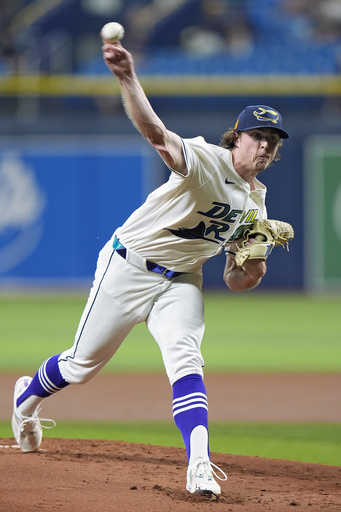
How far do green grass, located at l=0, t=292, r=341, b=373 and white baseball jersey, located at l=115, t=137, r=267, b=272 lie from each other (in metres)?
3.94

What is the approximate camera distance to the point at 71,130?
15.2 m

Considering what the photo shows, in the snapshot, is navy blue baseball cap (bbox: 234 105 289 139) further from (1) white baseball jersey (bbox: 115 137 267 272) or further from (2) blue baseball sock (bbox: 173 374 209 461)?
(2) blue baseball sock (bbox: 173 374 209 461)

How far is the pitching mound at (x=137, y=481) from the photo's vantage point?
10.7ft

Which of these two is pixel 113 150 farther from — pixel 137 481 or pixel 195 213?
pixel 137 481

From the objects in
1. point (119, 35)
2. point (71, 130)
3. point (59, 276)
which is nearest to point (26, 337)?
point (59, 276)

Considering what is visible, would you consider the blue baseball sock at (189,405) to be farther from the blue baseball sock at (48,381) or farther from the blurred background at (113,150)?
the blurred background at (113,150)

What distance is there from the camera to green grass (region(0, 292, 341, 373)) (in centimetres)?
820

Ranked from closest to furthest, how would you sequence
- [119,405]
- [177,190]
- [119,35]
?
[119,35]
[177,190]
[119,405]

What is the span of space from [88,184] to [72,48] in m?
2.95

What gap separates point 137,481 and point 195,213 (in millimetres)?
1230

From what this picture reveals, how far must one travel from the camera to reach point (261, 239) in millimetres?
3945

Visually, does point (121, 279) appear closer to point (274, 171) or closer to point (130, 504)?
point (130, 504)

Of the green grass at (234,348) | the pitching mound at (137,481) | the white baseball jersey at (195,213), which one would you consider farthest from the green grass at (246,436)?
the white baseball jersey at (195,213)

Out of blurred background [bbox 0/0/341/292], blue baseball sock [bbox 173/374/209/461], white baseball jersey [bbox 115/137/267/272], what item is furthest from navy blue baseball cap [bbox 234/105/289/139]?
blurred background [bbox 0/0/341/292]
